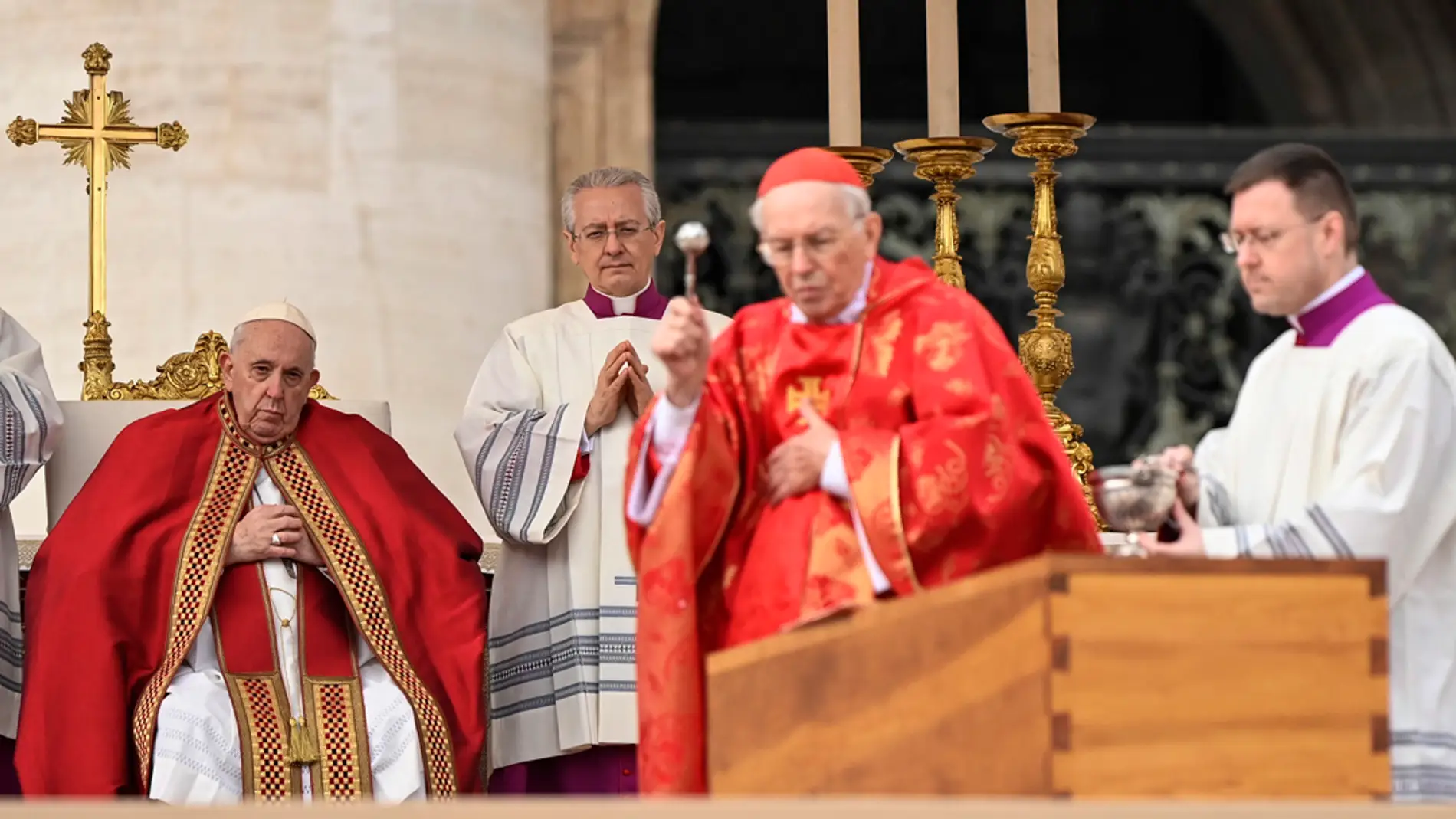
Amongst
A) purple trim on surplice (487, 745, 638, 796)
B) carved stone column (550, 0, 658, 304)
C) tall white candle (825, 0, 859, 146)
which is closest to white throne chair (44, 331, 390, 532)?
purple trim on surplice (487, 745, 638, 796)

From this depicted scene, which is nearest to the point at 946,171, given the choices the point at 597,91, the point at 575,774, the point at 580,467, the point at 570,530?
the point at 580,467

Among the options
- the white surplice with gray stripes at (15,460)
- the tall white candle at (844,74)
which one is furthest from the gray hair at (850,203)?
the white surplice with gray stripes at (15,460)

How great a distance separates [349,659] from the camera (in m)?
6.76

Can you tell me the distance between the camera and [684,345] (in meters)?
5.01

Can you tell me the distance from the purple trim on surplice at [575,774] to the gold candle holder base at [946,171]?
1.38 metres

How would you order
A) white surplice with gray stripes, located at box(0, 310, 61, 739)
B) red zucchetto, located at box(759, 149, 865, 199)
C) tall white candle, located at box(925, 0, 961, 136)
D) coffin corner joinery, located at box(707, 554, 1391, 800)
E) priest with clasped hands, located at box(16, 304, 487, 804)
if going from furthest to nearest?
tall white candle, located at box(925, 0, 961, 136), white surplice with gray stripes, located at box(0, 310, 61, 739), priest with clasped hands, located at box(16, 304, 487, 804), red zucchetto, located at box(759, 149, 865, 199), coffin corner joinery, located at box(707, 554, 1391, 800)

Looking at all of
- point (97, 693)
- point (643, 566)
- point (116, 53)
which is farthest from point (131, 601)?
point (116, 53)

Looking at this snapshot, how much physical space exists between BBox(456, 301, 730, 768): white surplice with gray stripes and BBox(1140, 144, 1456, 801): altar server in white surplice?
2099 mm

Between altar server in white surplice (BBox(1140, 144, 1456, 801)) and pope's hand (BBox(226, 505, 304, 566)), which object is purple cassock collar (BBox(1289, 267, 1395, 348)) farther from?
pope's hand (BBox(226, 505, 304, 566))

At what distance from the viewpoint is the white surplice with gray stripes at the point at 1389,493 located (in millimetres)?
4926

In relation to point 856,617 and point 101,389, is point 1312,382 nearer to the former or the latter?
point 856,617

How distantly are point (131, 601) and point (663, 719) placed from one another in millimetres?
1894

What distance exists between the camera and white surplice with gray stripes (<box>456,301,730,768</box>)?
6.89 metres

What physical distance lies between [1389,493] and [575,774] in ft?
8.77
